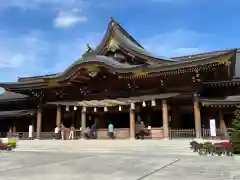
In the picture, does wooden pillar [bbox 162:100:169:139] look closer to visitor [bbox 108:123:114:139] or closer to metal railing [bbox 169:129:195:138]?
metal railing [bbox 169:129:195:138]

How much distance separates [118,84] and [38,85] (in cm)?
760

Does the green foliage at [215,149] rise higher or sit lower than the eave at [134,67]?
lower

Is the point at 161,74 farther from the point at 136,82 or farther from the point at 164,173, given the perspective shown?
the point at 164,173

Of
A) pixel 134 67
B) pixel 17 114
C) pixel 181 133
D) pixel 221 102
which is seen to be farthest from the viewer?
pixel 17 114

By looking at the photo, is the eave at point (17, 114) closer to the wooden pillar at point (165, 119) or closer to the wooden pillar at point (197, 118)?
the wooden pillar at point (165, 119)

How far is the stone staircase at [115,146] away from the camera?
16500 mm

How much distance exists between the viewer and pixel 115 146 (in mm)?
18047

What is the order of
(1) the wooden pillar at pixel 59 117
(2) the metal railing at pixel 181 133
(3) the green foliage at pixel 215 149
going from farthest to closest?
(1) the wooden pillar at pixel 59 117, (2) the metal railing at pixel 181 133, (3) the green foliage at pixel 215 149

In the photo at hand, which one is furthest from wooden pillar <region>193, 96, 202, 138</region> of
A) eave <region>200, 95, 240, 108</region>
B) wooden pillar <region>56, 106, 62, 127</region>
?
wooden pillar <region>56, 106, 62, 127</region>

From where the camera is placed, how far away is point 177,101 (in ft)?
72.8

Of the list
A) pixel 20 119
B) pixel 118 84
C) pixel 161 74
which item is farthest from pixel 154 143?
pixel 20 119

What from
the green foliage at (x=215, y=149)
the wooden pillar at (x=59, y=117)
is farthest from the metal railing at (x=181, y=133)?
the wooden pillar at (x=59, y=117)

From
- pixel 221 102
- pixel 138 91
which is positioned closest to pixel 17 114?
pixel 138 91

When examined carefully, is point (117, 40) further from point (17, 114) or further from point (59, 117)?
point (17, 114)
